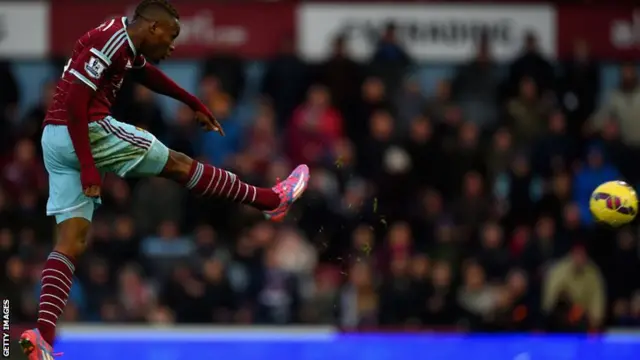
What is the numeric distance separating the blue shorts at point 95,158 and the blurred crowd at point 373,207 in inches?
189

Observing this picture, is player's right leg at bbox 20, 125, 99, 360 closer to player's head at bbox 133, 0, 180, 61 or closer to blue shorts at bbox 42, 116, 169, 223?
blue shorts at bbox 42, 116, 169, 223

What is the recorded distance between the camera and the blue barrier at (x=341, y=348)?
10641 millimetres

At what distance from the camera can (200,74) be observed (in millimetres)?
17109

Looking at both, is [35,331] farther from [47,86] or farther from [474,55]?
[474,55]

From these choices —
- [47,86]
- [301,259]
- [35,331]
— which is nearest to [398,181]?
[301,259]

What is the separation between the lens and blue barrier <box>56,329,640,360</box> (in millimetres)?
10641

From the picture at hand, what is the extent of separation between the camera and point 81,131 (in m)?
8.71

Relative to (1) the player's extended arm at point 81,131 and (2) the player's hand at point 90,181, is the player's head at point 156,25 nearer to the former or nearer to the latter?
(1) the player's extended arm at point 81,131

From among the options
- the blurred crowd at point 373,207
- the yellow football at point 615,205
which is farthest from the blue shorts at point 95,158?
the blurred crowd at point 373,207

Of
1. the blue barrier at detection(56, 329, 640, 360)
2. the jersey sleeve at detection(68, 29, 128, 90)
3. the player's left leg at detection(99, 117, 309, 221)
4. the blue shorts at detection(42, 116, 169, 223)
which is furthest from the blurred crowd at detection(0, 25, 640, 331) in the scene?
the jersey sleeve at detection(68, 29, 128, 90)

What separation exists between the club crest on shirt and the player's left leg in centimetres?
37

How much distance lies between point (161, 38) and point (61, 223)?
1333 mm

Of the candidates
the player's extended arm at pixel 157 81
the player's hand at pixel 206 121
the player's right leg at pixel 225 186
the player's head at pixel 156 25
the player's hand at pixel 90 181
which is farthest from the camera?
the player's hand at pixel 206 121

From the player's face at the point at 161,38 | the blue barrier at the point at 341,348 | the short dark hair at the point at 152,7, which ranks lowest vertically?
the blue barrier at the point at 341,348
